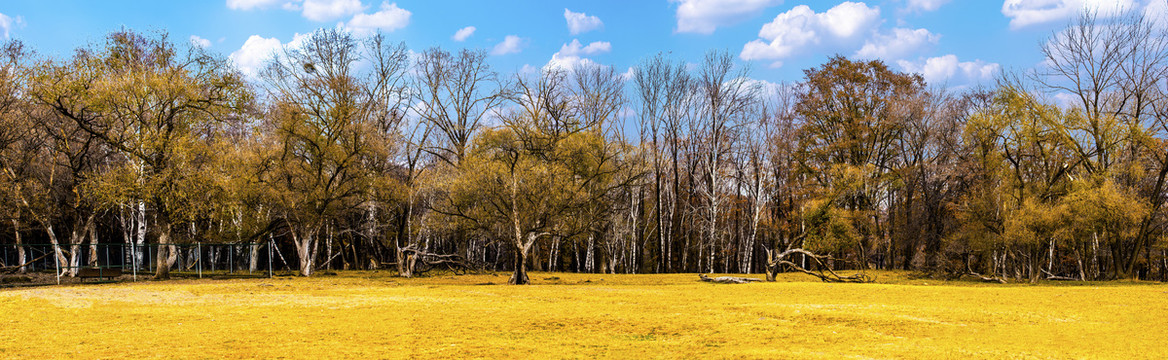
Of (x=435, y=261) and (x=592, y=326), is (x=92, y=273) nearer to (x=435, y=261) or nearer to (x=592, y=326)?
(x=435, y=261)

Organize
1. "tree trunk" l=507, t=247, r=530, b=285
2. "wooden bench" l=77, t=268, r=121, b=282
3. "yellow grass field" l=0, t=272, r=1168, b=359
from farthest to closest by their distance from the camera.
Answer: "wooden bench" l=77, t=268, r=121, b=282
"tree trunk" l=507, t=247, r=530, b=285
"yellow grass field" l=0, t=272, r=1168, b=359

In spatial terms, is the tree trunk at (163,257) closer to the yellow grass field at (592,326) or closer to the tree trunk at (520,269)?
the yellow grass field at (592,326)

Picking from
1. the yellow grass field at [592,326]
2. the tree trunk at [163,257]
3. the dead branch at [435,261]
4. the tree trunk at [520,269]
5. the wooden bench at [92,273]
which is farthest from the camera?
the dead branch at [435,261]

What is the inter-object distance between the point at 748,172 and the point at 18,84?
37.0 m

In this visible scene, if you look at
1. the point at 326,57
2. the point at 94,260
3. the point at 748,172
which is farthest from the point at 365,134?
the point at 748,172

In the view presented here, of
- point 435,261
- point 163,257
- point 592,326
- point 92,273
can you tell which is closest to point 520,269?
point 435,261

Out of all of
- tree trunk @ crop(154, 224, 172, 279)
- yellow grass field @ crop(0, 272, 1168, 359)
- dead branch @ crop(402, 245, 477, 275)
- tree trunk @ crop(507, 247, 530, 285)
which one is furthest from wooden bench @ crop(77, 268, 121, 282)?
tree trunk @ crop(507, 247, 530, 285)

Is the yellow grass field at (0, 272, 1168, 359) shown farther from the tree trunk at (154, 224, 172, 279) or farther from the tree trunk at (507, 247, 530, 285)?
the tree trunk at (154, 224, 172, 279)

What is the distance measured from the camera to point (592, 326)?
12.5 meters

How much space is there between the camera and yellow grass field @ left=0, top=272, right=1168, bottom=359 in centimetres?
952

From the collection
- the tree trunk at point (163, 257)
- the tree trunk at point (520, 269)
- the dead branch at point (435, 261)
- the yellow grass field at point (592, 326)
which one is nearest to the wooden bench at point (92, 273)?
the tree trunk at point (163, 257)

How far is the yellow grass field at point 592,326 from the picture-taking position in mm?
9516

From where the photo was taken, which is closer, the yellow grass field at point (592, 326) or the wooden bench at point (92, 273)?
the yellow grass field at point (592, 326)

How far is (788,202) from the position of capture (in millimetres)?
45594
